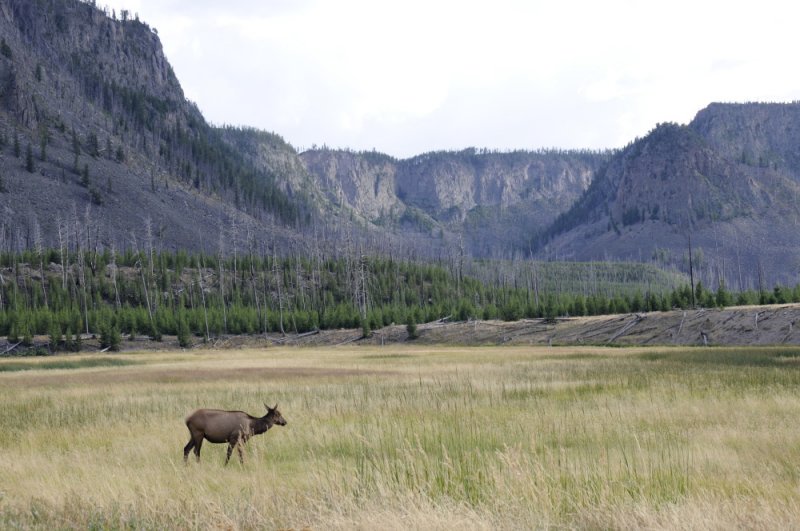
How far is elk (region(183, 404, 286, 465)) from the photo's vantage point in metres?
13.7

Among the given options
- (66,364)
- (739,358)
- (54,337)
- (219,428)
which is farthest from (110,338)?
(219,428)

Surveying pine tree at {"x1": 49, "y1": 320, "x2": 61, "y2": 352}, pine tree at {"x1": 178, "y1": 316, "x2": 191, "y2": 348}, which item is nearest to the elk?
pine tree at {"x1": 49, "y1": 320, "x2": 61, "y2": 352}

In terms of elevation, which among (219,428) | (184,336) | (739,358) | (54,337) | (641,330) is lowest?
(739,358)

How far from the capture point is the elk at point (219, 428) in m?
13.7

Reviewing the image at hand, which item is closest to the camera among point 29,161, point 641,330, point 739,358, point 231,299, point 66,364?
point 739,358

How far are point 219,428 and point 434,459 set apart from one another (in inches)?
170

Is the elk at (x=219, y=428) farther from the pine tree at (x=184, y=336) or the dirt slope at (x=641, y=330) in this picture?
the pine tree at (x=184, y=336)

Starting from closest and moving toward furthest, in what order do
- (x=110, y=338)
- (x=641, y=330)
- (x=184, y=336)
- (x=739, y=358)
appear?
1. (x=739, y=358)
2. (x=641, y=330)
3. (x=110, y=338)
4. (x=184, y=336)

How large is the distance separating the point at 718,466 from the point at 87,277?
4831 inches

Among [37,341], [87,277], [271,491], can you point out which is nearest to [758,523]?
[271,491]

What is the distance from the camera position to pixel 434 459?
13.0 metres

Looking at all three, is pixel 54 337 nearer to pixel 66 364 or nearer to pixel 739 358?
pixel 66 364

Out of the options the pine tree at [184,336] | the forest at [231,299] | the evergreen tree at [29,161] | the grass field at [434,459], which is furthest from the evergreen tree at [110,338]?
the evergreen tree at [29,161]

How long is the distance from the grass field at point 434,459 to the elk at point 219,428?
0.44 metres
